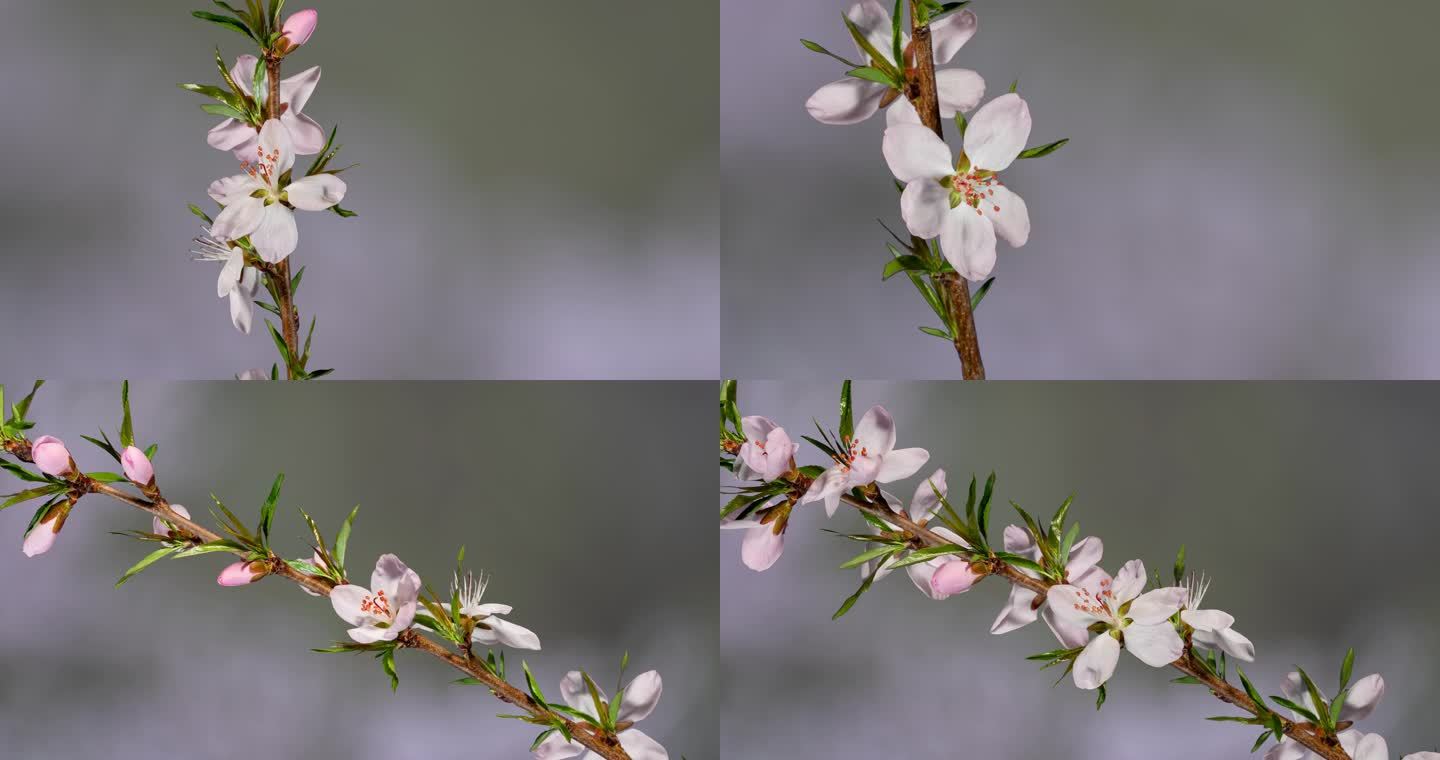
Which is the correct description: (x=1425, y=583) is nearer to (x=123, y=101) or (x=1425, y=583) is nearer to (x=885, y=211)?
(x=885, y=211)

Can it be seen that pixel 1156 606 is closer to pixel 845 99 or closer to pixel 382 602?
pixel 845 99

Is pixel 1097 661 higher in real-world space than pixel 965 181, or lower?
lower

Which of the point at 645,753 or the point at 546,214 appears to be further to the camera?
the point at 546,214

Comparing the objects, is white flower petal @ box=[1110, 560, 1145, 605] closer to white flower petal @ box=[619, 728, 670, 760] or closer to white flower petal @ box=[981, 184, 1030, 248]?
white flower petal @ box=[981, 184, 1030, 248]

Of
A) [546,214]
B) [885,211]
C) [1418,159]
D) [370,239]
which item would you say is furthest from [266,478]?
[1418,159]

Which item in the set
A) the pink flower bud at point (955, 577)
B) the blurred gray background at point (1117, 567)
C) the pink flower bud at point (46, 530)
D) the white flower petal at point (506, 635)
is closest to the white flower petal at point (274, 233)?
the pink flower bud at point (46, 530)

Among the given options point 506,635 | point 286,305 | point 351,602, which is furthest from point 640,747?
point 286,305
